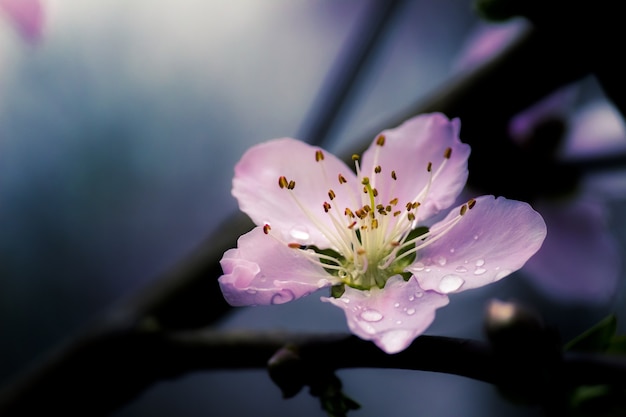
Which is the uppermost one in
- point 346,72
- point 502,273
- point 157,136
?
point 157,136

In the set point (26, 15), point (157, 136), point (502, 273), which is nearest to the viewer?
point (502, 273)

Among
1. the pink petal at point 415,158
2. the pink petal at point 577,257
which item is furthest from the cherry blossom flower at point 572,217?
the pink petal at point 415,158

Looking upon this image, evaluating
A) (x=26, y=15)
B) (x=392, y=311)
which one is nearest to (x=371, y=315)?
(x=392, y=311)

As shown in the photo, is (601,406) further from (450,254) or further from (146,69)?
(146,69)

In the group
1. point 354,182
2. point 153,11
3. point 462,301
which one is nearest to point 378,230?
point 354,182

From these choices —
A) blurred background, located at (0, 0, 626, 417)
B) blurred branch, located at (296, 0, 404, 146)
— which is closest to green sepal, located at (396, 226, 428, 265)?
blurred branch, located at (296, 0, 404, 146)

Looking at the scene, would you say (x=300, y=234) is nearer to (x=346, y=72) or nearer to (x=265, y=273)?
(x=265, y=273)

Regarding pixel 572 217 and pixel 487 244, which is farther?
pixel 572 217
